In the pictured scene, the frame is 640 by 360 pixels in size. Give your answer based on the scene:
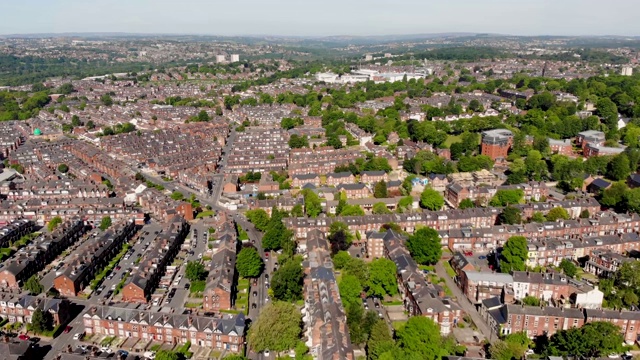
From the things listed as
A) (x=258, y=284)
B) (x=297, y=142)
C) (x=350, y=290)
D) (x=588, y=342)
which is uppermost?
(x=297, y=142)

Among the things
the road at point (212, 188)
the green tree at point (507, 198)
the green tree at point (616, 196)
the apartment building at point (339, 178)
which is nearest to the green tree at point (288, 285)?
the road at point (212, 188)

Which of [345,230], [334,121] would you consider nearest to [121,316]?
[345,230]

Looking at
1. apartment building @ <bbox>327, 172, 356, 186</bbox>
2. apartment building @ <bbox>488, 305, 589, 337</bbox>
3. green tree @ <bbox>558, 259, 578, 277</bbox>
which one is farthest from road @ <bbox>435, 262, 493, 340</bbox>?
apartment building @ <bbox>327, 172, 356, 186</bbox>

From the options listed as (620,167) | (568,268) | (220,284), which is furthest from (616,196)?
(220,284)

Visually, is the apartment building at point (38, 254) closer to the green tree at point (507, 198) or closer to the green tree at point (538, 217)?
the green tree at point (507, 198)

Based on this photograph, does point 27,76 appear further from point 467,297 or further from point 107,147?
point 467,297

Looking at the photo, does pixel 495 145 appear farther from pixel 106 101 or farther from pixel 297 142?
pixel 106 101
